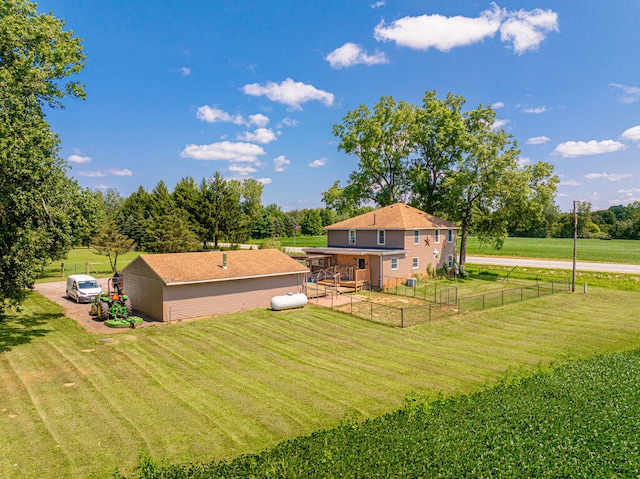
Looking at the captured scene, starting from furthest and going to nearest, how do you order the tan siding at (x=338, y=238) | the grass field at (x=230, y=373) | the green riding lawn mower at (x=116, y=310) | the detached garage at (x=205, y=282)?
the tan siding at (x=338, y=238) < the detached garage at (x=205, y=282) < the green riding lawn mower at (x=116, y=310) < the grass field at (x=230, y=373)

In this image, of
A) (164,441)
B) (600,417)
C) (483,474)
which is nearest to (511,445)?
(483,474)

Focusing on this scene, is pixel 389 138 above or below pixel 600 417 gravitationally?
above

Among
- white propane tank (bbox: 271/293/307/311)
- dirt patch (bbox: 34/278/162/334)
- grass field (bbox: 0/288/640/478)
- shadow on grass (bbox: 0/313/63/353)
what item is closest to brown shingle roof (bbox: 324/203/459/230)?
grass field (bbox: 0/288/640/478)

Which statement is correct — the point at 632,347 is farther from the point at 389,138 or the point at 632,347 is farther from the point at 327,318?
the point at 389,138

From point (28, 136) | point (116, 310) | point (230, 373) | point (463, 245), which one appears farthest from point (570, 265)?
point (28, 136)

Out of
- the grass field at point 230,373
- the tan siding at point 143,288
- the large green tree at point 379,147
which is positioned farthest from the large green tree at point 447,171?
the tan siding at point 143,288

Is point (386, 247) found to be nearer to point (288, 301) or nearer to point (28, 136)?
point (288, 301)

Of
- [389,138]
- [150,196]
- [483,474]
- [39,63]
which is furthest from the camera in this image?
[150,196]

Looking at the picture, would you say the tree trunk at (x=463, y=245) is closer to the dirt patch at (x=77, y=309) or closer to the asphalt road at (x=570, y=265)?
the asphalt road at (x=570, y=265)
